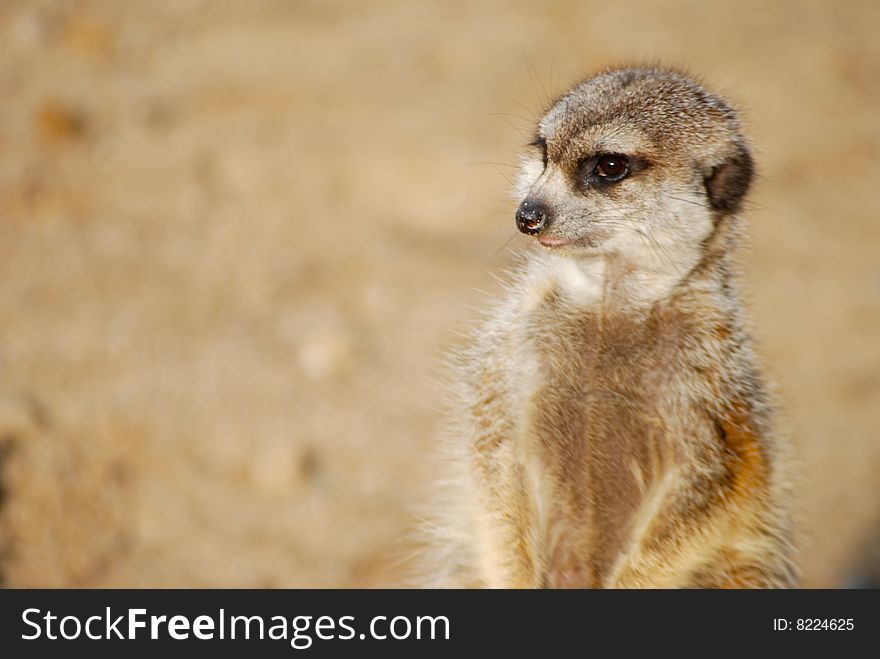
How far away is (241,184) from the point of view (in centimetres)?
400

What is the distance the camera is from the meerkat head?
1.68 m

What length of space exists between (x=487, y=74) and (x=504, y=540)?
3.13 m

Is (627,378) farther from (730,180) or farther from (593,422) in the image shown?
(730,180)

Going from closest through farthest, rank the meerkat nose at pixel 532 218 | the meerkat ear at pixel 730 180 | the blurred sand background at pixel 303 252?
the meerkat nose at pixel 532 218 → the meerkat ear at pixel 730 180 → the blurred sand background at pixel 303 252

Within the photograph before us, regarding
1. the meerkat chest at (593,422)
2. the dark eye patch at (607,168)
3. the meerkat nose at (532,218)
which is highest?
the dark eye patch at (607,168)

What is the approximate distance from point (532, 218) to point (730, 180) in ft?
1.25

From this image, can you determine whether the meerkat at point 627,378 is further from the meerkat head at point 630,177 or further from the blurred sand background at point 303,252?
the blurred sand background at point 303,252

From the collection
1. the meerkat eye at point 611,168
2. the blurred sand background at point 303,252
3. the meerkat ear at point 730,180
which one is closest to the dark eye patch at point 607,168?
the meerkat eye at point 611,168

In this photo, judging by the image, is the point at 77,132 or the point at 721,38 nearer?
the point at 77,132

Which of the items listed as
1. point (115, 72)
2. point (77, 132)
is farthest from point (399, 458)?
point (115, 72)

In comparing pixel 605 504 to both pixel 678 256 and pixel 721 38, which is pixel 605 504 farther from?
pixel 721 38

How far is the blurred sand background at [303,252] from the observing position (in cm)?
285

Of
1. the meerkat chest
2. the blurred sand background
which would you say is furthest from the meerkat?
the blurred sand background

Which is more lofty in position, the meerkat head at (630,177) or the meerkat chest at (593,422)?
the meerkat head at (630,177)
